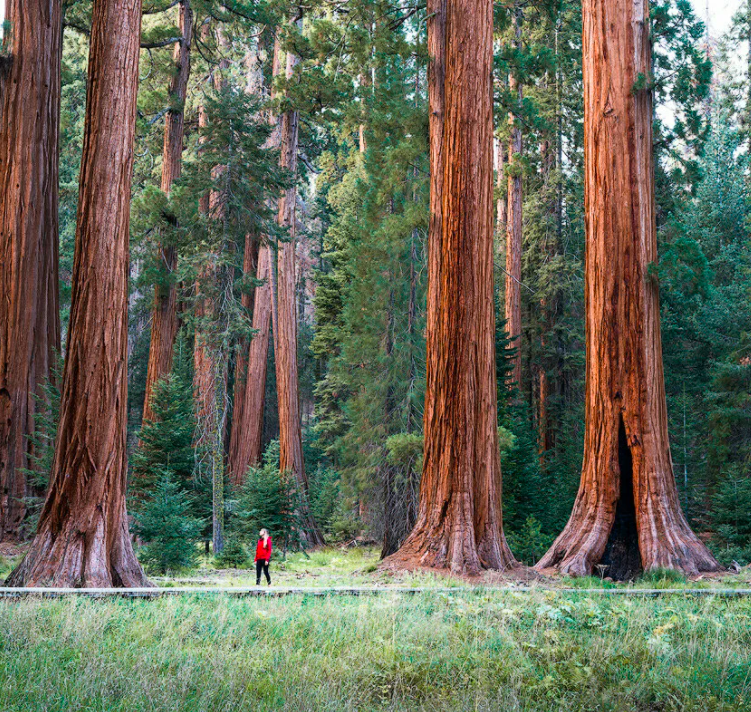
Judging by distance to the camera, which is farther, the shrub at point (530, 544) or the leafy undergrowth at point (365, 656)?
the shrub at point (530, 544)

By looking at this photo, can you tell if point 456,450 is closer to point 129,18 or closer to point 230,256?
point 129,18

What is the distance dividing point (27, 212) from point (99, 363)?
24.7ft

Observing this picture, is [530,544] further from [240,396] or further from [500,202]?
[500,202]

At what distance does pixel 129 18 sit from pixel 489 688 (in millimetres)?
8787

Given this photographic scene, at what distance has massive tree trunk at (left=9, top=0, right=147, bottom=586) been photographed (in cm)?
874

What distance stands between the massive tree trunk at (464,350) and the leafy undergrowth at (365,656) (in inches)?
159

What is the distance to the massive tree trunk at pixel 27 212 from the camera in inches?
575

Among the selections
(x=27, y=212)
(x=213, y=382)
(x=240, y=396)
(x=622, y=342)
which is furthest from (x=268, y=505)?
(x=240, y=396)

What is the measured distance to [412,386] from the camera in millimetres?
16938

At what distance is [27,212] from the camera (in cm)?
1516

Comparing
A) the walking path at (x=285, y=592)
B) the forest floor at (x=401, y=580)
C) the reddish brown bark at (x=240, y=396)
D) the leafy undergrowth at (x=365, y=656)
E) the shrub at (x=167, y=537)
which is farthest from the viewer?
the reddish brown bark at (x=240, y=396)

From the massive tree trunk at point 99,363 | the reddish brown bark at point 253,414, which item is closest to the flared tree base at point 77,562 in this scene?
the massive tree trunk at point 99,363

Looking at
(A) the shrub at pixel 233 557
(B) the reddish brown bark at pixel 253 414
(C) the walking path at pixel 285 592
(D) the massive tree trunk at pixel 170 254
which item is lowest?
(A) the shrub at pixel 233 557

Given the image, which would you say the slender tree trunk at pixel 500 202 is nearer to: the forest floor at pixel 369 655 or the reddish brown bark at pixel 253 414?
the reddish brown bark at pixel 253 414
